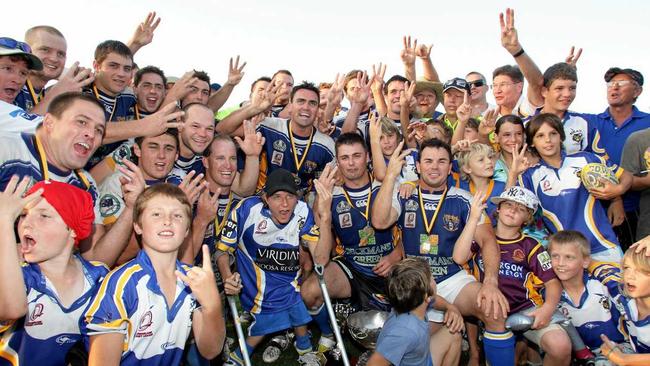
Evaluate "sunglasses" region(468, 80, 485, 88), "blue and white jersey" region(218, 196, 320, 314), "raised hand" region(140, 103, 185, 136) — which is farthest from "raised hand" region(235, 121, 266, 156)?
"sunglasses" region(468, 80, 485, 88)

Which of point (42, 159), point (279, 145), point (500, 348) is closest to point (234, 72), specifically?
point (279, 145)

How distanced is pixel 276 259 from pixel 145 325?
7.09ft

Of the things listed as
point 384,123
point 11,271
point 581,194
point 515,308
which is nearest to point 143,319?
point 11,271

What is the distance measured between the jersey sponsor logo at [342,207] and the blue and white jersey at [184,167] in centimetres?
156

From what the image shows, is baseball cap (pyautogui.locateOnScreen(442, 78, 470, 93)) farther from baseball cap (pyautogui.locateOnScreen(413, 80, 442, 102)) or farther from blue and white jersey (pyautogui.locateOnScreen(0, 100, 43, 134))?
blue and white jersey (pyautogui.locateOnScreen(0, 100, 43, 134))

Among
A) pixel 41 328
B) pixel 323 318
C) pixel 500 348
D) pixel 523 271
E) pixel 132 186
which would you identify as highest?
pixel 132 186

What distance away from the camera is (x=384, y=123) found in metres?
6.42

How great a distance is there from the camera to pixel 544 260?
16.6 feet

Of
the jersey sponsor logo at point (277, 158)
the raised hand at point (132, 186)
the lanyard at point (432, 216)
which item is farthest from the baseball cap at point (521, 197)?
the raised hand at point (132, 186)

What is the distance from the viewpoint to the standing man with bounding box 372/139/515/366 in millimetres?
5027

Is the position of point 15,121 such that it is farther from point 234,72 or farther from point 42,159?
point 234,72

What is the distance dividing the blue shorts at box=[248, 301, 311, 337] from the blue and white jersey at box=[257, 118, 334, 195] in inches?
66.4

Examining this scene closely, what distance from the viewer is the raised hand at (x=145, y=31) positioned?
7011 millimetres

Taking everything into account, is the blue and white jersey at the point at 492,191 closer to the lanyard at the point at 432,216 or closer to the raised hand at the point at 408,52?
the lanyard at the point at 432,216
